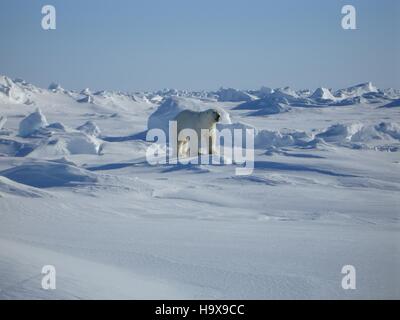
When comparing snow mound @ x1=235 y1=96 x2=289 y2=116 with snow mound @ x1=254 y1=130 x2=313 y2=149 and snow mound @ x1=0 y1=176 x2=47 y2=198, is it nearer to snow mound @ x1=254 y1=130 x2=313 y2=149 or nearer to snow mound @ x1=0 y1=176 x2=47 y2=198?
snow mound @ x1=254 y1=130 x2=313 y2=149

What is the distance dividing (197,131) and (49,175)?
4.37 meters

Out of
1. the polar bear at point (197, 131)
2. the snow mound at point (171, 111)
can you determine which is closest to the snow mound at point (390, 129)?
the snow mound at point (171, 111)

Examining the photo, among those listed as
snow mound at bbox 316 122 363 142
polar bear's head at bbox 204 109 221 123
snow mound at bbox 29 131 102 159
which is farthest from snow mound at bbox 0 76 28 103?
polar bear's head at bbox 204 109 221 123

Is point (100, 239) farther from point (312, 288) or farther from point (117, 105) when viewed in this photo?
point (117, 105)

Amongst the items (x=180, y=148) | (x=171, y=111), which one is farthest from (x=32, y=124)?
(x=180, y=148)

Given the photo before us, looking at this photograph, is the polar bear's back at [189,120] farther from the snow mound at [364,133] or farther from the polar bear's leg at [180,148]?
the snow mound at [364,133]

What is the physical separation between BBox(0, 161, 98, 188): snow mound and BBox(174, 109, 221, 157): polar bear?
3.79 meters

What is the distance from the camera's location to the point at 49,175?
608cm

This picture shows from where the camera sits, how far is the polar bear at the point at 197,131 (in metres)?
9.68

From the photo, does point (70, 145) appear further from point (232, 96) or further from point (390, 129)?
point (232, 96)

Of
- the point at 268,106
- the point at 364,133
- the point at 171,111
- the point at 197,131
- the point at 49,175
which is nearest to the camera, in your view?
the point at 49,175

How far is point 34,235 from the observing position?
3365 mm

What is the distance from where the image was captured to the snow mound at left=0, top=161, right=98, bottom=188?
574 cm
